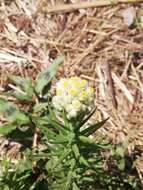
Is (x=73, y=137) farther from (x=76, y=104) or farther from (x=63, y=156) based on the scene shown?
(x=76, y=104)

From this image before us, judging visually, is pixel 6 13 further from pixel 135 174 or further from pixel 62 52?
pixel 135 174

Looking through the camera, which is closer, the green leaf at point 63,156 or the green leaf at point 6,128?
the green leaf at point 63,156

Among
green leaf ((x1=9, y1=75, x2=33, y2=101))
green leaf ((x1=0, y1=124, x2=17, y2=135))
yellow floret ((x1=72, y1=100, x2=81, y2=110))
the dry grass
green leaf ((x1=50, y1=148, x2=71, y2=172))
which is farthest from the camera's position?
the dry grass

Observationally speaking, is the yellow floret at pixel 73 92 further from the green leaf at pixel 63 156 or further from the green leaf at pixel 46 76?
the green leaf at pixel 46 76

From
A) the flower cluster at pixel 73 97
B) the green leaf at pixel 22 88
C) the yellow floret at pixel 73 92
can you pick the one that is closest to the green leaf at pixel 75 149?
the flower cluster at pixel 73 97

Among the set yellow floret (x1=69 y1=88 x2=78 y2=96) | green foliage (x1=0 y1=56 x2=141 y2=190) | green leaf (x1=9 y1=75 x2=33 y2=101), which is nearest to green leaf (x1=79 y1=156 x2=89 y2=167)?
green foliage (x1=0 y1=56 x2=141 y2=190)

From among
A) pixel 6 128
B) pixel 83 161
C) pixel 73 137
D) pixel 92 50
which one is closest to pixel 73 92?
pixel 73 137

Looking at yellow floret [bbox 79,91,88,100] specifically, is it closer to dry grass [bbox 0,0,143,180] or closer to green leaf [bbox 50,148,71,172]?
green leaf [bbox 50,148,71,172]
